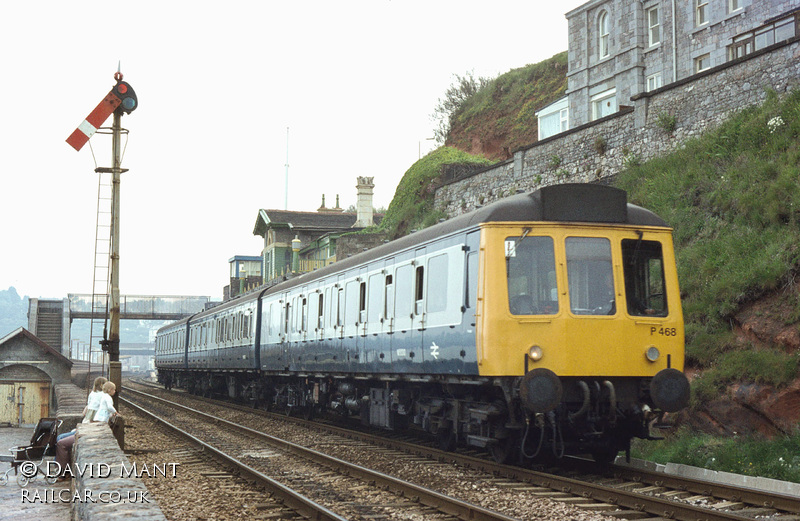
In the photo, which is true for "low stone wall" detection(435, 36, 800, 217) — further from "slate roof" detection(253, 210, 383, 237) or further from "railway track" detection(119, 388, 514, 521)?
"slate roof" detection(253, 210, 383, 237)

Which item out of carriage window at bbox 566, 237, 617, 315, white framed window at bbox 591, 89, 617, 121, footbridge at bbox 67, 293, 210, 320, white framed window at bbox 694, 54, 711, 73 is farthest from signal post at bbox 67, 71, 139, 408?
footbridge at bbox 67, 293, 210, 320

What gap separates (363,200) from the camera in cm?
5028

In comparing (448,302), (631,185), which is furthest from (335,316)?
(631,185)

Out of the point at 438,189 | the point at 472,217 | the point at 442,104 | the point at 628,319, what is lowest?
the point at 628,319

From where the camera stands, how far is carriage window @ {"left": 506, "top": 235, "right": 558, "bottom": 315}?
1039cm

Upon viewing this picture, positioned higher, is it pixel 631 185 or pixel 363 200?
pixel 363 200

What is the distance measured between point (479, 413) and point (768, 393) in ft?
12.2

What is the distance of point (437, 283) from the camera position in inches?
478

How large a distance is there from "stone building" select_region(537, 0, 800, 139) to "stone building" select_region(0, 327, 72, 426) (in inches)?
1009

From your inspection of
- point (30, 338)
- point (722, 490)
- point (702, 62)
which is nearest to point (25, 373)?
point (30, 338)

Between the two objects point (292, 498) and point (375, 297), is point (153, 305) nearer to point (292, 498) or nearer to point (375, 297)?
point (375, 297)

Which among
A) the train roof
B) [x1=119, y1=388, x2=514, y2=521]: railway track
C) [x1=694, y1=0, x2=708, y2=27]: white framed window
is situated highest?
[x1=694, y1=0, x2=708, y2=27]: white framed window

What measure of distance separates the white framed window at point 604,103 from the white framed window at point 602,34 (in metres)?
1.44

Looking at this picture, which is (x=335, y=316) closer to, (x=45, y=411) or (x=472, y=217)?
(x=472, y=217)
